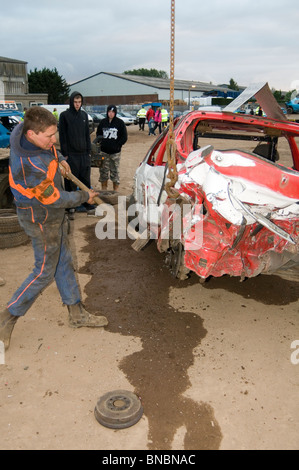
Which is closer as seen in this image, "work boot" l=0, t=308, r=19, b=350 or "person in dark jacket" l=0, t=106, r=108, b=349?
"person in dark jacket" l=0, t=106, r=108, b=349

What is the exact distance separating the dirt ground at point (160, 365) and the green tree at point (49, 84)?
4601 cm

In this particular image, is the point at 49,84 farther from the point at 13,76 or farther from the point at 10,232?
the point at 10,232

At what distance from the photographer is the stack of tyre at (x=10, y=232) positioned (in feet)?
17.2

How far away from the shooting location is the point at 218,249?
9.92ft

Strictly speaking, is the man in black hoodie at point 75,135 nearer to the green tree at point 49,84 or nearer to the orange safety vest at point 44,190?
the orange safety vest at point 44,190

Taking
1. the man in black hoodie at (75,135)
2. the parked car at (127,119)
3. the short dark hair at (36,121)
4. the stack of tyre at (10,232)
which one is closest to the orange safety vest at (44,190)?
the short dark hair at (36,121)

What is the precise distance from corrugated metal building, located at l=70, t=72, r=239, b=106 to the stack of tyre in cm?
5053

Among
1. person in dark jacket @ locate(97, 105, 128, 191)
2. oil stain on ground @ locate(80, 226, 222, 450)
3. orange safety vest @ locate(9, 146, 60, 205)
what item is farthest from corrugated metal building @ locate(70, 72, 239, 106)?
orange safety vest @ locate(9, 146, 60, 205)

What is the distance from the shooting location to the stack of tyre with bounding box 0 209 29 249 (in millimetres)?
5234

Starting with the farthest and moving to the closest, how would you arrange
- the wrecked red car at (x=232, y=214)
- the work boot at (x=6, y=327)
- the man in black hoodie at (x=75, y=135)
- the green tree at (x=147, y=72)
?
the green tree at (x=147, y=72), the man in black hoodie at (x=75, y=135), the work boot at (x=6, y=327), the wrecked red car at (x=232, y=214)

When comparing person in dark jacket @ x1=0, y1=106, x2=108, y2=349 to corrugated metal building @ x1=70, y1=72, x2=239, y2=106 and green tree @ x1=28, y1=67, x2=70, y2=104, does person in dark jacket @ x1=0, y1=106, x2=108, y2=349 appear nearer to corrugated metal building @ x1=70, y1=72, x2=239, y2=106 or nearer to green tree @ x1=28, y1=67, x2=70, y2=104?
green tree @ x1=28, y1=67, x2=70, y2=104
